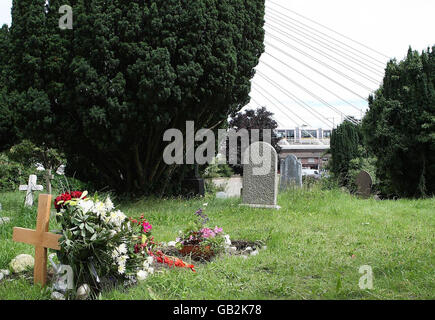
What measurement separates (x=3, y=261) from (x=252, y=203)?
4.85 metres

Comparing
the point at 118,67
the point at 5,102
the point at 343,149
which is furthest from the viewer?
the point at 343,149

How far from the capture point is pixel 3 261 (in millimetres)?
4266

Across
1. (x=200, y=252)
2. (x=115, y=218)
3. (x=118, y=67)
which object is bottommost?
(x=200, y=252)

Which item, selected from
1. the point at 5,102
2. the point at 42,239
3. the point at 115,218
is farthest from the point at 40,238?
the point at 5,102

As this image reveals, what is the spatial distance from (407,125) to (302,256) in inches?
273

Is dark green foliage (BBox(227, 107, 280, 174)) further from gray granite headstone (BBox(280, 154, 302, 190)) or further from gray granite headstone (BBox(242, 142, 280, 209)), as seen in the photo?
gray granite headstone (BBox(242, 142, 280, 209))

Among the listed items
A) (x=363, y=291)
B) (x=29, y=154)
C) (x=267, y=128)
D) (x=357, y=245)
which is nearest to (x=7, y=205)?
(x=29, y=154)

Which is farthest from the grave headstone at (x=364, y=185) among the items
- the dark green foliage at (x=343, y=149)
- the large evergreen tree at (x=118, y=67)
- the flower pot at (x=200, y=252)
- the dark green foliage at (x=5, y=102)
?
the dark green foliage at (x=5, y=102)

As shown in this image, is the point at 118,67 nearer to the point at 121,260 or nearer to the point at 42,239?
the point at 42,239

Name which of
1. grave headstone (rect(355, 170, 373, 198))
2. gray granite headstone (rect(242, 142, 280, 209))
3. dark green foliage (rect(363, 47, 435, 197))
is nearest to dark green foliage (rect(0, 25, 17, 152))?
gray granite headstone (rect(242, 142, 280, 209))

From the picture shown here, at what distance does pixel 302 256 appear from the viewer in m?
4.24

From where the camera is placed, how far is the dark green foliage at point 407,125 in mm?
9703

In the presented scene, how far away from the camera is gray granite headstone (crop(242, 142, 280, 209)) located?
25.9 feet

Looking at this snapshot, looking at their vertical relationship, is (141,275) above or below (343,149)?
below
